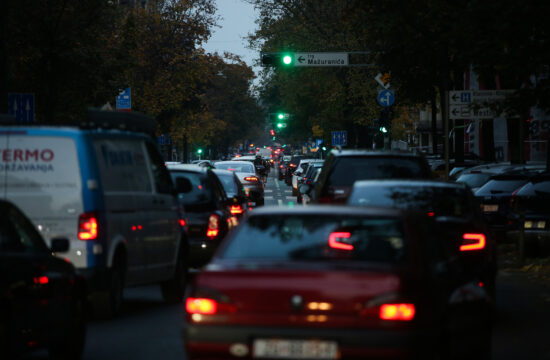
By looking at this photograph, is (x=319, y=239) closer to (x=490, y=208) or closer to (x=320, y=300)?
(x=320, y=300)

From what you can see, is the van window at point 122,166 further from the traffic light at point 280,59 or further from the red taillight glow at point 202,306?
the traffic light at point 280,59

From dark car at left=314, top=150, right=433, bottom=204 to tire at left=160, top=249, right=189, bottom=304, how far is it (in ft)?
12.2

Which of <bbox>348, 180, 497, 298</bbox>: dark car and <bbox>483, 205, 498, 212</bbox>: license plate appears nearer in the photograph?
<bbox>348, 180, 497, 298</bbox>: dark car

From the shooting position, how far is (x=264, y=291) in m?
7.21

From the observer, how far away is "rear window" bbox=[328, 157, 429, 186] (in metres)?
17.9

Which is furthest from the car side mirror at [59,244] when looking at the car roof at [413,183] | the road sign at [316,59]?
the road sign at [316,59]

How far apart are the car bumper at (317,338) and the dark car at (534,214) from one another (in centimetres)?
1386

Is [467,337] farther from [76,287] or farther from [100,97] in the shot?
[100,97]

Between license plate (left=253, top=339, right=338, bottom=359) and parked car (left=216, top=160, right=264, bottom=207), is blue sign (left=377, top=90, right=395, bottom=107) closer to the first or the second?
parked car (left=216, top=160, right=264, bottom=207)

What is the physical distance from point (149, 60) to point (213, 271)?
196ft

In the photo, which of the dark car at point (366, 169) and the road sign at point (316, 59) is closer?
the dark car at point (366, 169)

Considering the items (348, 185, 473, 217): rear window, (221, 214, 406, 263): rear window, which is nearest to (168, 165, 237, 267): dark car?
(348, 185, 473, 217): rear window

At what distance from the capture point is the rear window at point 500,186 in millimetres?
24406

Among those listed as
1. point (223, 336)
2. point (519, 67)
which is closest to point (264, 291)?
Answer: point (223, 336)
